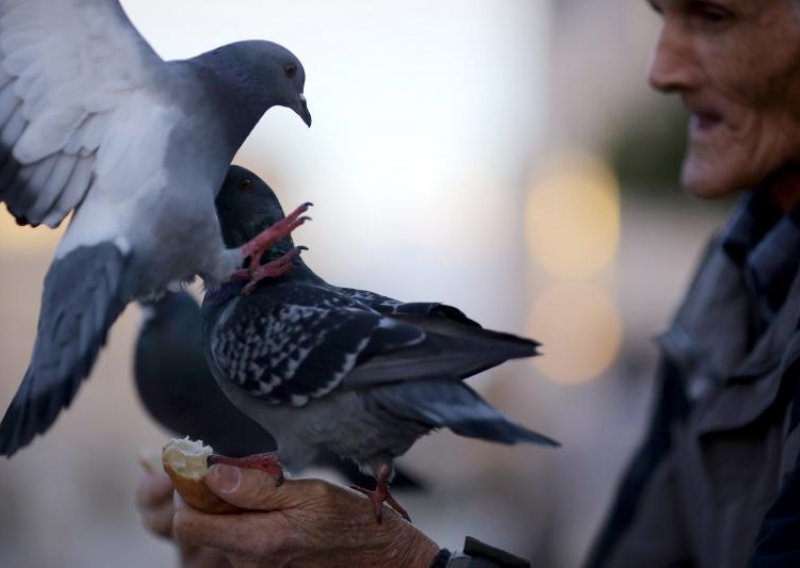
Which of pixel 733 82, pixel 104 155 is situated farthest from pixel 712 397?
pixel 104 155

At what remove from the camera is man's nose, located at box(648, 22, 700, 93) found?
3.14m

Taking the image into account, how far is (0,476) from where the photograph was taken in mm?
9477

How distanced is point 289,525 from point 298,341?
0.41 metres

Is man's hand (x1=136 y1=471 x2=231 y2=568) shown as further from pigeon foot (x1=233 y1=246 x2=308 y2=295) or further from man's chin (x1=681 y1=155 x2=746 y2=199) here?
man's chin (x1=681 y1=155 x2=746 y2=199)

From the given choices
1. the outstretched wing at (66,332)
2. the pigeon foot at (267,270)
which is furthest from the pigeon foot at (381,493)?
the outstretched wing at (66,332)

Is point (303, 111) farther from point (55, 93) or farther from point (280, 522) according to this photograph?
point (280, 522)

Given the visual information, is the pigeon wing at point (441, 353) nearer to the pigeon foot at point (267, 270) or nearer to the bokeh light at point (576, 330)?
the pigeon foot at point (267, 270)

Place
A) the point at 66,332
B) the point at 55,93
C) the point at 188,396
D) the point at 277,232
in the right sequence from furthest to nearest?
the point at 188,396, the point at 277,232, the point at 55,93, the point at 66,332

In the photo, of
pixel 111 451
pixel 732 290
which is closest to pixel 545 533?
pixel 111 451

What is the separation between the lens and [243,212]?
2064 millimetres

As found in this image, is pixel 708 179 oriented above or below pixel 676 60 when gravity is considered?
below

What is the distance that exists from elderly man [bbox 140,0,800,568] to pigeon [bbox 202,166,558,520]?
0.22 meters

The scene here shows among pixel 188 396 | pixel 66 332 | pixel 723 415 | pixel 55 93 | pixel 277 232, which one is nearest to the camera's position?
pixel 66 332

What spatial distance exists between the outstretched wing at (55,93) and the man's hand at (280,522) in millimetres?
614
